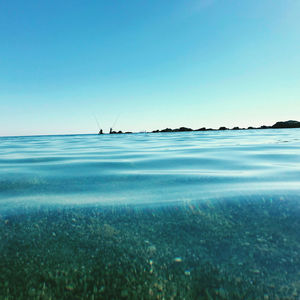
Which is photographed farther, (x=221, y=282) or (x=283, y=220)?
(x=283, y=220)

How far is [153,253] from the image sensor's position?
59.7 inches

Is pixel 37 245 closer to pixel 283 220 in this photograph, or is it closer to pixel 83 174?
pixel 283 220

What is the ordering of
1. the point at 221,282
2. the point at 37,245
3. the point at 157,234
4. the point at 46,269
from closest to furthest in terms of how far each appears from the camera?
the point at 221,282, the point at 46,269, the point at 37,245, the point at 157,234

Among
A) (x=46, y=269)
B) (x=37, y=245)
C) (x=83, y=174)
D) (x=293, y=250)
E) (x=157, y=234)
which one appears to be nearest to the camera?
(x=46, y=269)

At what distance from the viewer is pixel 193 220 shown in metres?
2.01

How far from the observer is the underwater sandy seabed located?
1199 millimetres

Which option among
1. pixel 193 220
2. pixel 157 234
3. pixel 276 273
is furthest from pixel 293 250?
pixel 157 234

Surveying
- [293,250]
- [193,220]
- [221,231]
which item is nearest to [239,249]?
[221,231]

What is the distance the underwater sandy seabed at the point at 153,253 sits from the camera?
3.93ft

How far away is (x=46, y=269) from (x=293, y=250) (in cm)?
177

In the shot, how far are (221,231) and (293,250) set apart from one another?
1.72ft

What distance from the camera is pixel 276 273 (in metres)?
1.29

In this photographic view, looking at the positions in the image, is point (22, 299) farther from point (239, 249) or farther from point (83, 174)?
point (83, 174)

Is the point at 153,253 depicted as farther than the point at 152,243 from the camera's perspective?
No
